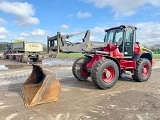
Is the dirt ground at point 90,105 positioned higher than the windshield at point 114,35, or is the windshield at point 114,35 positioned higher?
the windshield at point 114,35

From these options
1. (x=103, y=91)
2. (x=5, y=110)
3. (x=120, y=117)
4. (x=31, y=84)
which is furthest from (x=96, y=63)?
(x=5, y=110)

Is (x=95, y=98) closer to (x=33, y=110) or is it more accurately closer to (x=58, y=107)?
(x=58, y=107)

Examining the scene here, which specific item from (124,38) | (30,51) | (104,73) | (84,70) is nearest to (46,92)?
(104,73)

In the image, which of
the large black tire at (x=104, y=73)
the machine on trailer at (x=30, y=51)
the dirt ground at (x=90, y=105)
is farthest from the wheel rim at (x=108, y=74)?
the machine on trailer at (x=30, y=51)

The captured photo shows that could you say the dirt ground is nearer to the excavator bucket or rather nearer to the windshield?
the excavator bucket

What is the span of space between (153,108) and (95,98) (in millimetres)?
1742

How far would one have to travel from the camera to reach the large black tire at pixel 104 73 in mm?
7660

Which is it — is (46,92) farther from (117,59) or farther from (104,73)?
(117,59)

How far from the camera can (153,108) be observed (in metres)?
5.68

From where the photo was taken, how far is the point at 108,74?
8.10 metres

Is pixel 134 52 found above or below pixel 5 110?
above

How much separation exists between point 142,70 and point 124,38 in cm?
176

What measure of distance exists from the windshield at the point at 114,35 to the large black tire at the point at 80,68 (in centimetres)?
133

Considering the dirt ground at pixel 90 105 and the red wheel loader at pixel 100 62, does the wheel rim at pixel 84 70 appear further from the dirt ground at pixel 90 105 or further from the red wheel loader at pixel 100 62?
the dirt ground at pixel 90 105
